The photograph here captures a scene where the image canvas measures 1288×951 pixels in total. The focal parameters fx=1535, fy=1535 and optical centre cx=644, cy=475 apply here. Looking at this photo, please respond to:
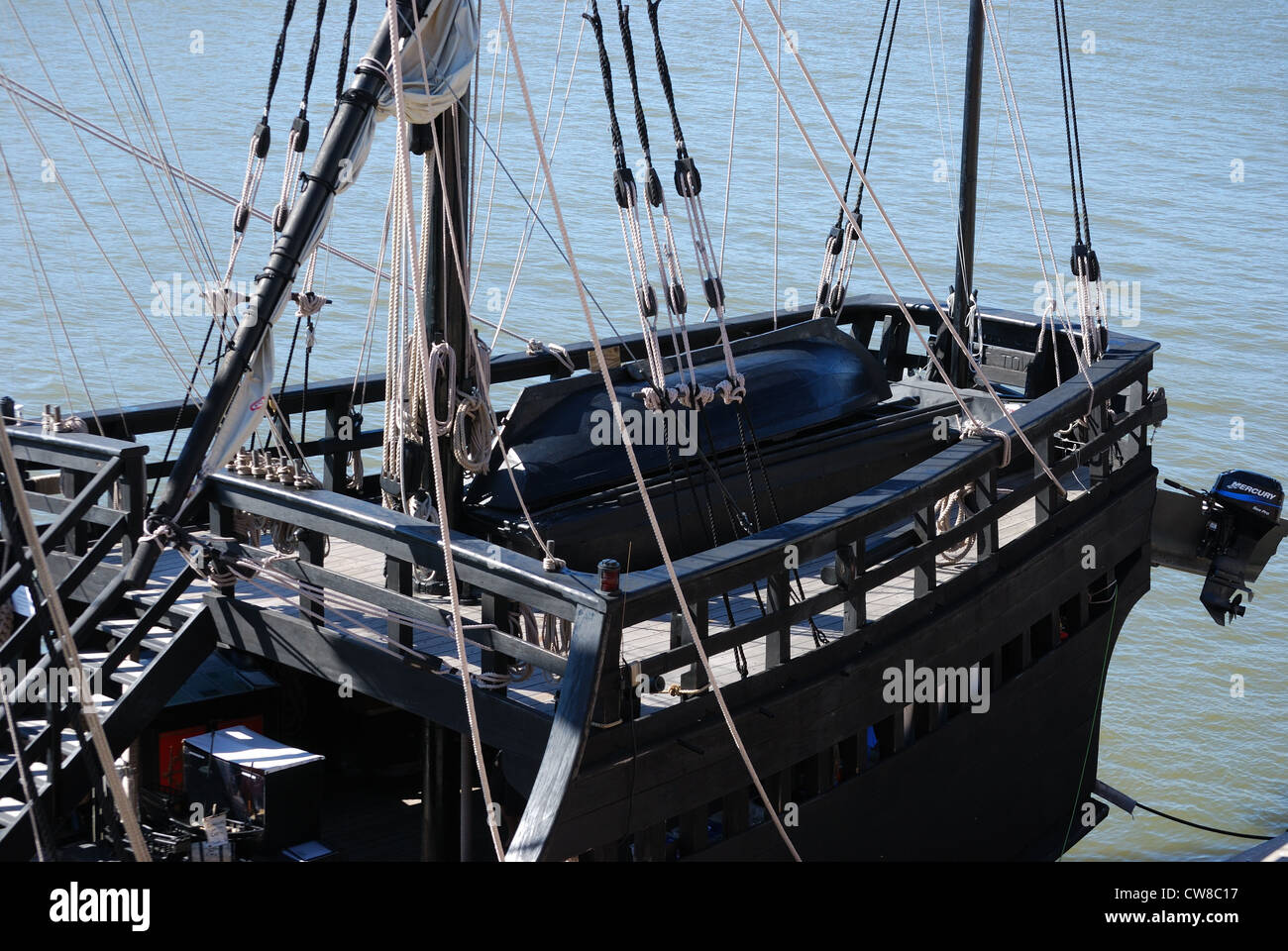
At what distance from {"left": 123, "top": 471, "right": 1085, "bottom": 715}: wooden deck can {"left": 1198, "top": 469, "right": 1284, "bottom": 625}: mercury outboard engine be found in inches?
99.0

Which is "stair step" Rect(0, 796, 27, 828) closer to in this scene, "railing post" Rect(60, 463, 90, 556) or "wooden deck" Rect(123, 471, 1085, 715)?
"wooden deck" Rect(123, 471, 1085, 715)

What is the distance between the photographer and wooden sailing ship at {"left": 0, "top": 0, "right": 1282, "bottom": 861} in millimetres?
6316

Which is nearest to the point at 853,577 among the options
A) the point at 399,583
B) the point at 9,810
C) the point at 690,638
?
the point at 690,638

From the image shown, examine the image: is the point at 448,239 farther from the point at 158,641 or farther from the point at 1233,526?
the point at 1233,526

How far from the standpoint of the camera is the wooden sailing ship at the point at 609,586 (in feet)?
20.7

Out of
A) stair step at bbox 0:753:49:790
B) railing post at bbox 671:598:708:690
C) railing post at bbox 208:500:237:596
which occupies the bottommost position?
stair step at bbox 0:753:49:790

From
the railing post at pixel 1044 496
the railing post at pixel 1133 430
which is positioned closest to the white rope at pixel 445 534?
the railing post at pixel 1044 496

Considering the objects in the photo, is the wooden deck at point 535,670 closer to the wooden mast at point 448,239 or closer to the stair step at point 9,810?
the wooden mast at point 448,239

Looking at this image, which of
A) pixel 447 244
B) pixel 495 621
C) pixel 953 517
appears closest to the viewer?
pixel 495 621

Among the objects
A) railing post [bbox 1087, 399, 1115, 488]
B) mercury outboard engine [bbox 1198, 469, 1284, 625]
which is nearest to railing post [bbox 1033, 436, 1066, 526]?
railing post [bbox 1087, 399, 1115, 488]

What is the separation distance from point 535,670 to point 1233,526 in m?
6.25

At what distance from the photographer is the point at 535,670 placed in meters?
7.16

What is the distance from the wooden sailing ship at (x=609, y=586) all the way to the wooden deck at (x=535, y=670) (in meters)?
0.03

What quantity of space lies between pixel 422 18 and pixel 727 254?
782 inches
